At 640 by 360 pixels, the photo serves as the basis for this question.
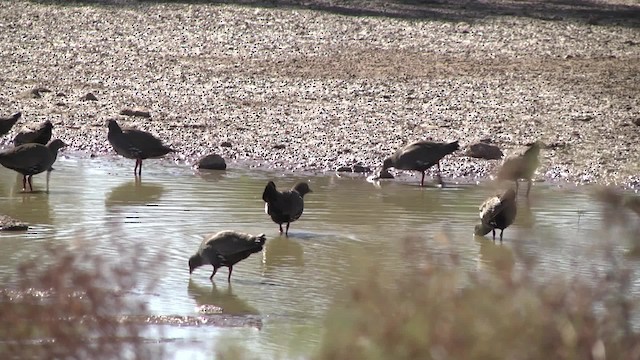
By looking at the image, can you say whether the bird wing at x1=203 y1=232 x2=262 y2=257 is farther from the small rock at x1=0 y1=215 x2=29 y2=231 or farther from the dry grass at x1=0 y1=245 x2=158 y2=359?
the dry grass at x1=0 y1=245 x2=158 y2=359

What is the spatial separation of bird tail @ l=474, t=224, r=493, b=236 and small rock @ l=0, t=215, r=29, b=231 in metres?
4.16

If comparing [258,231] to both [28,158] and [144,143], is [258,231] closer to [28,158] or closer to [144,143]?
[28,158]

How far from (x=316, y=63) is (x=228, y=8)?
5413 mm

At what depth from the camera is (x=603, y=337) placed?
4742 mm

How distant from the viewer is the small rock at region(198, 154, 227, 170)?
630 inches

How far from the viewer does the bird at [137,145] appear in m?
15.9

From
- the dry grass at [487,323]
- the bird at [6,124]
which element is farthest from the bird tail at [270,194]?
the dry grass at [487,323]

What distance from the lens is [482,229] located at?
12.5 m

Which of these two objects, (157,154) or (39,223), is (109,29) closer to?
(157,154)

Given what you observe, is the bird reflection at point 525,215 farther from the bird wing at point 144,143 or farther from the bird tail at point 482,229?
the bird wing at point 144,143

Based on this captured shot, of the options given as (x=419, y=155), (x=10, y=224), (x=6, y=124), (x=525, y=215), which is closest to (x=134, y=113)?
(x=6, y=124)

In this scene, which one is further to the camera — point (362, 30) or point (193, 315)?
point (362, 30)

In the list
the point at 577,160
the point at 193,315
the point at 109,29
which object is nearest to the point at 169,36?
the point at 109,29

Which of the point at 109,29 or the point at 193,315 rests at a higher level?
the point at 109,29
